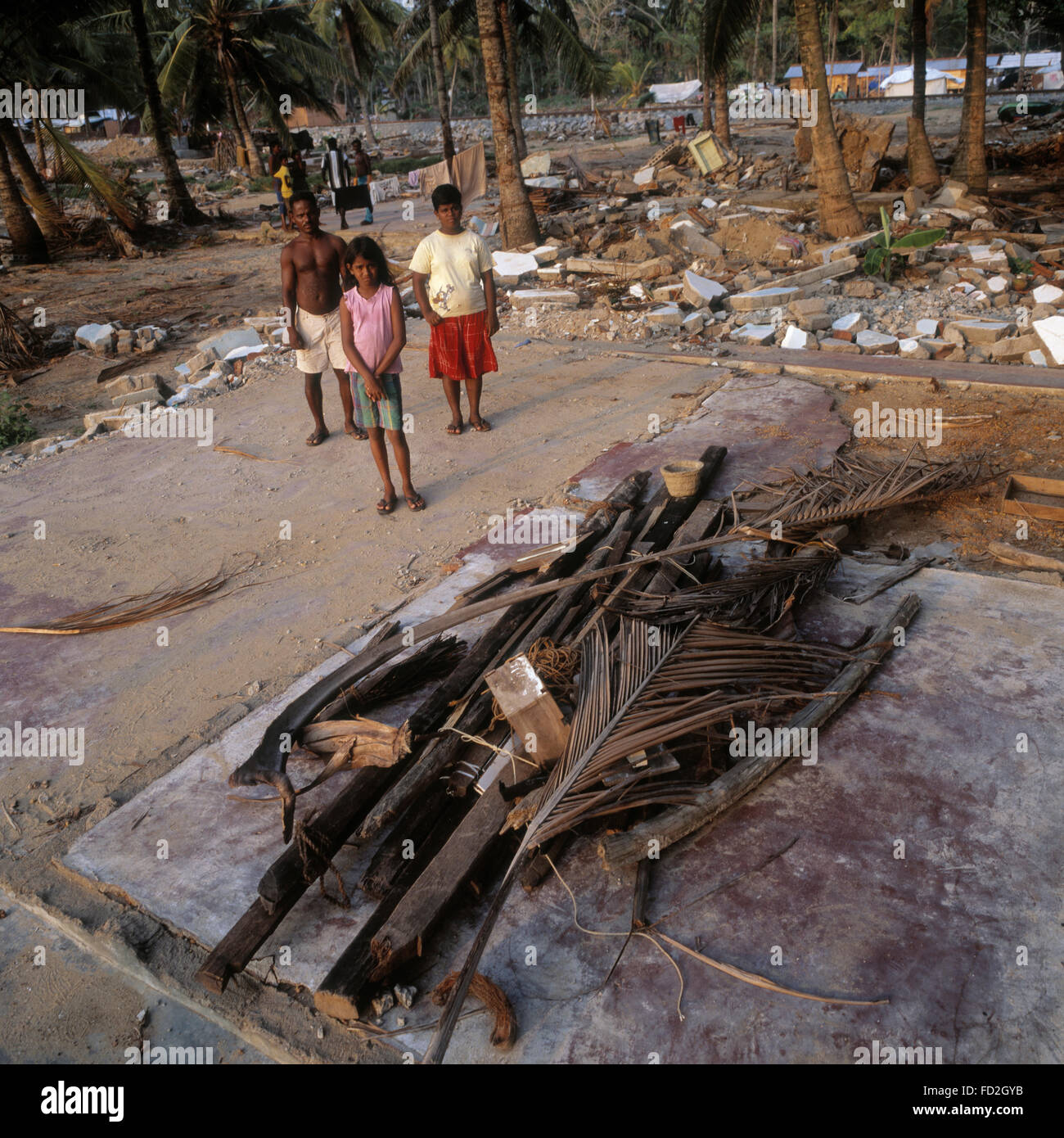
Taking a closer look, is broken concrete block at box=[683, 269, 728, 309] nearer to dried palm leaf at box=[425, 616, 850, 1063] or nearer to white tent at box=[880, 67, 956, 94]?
dried palm leaf at box=[425, 616, 850, 1063]

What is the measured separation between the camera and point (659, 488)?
5.34m

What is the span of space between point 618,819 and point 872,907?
82cm

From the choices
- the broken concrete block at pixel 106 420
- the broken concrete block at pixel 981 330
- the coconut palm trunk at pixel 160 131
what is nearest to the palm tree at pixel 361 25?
the coconut palm trunk at pixel 160 131

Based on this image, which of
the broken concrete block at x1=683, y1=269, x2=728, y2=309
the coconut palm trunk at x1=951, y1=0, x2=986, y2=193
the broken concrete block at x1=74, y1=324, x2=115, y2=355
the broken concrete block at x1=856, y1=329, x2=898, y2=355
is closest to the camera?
the broken concrete block at x1=856, y1=329, x2=898, y2=355

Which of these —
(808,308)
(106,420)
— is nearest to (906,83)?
(808,308)

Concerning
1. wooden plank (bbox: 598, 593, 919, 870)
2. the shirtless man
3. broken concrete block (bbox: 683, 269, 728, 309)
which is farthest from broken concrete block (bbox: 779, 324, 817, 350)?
wooden plank (bbox: 598, 593, 919, 870)

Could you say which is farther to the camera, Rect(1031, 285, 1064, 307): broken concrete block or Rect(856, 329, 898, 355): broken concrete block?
Rect(1031, 285, 1064, 307): broken concrete block

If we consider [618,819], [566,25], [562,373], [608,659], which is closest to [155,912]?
[618,819]

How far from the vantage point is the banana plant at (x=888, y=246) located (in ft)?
31.9

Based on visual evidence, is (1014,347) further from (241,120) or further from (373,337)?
(241,120)

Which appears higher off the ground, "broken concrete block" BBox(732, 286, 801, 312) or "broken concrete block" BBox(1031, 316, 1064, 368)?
"broken concrete block" BBox(732, 286, 801, 312)

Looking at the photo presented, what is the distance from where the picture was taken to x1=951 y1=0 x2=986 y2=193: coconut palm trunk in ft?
42.5

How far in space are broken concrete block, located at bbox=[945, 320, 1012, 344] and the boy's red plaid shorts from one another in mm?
4697
